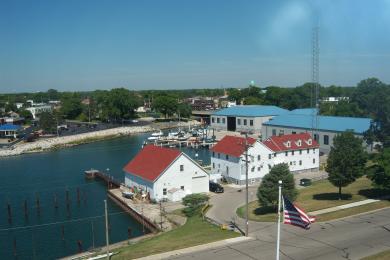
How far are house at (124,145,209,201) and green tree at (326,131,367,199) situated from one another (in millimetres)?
12801

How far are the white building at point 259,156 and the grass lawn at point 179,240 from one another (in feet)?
52.4

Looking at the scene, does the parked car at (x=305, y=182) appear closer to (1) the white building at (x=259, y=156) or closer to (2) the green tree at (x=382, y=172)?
(1) the white building at (x=259, y=156)

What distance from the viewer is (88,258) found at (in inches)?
1128

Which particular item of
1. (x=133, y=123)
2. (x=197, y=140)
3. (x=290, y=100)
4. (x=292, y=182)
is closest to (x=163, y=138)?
(x=197, y=140)

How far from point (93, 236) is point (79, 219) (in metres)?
6.41

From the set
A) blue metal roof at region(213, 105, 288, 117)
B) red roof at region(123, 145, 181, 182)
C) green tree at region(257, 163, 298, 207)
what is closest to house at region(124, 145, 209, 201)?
red roof at region(123, 145, 181, 182)

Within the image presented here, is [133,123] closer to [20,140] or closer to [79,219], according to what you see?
[20,140]

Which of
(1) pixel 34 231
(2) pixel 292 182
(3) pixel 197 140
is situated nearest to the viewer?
(2) pixel 292 182

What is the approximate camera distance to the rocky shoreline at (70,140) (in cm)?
8837

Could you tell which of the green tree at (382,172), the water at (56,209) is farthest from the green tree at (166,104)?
the green tree at (382,172)

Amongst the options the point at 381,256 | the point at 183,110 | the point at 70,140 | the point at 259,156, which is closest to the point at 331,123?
the point at 259,156

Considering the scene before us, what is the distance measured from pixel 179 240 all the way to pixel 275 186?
9.41m

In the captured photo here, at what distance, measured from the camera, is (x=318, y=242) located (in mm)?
26297

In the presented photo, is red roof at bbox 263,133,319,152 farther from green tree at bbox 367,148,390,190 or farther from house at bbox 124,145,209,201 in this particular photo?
green tree at bbox 367,148,390,190
